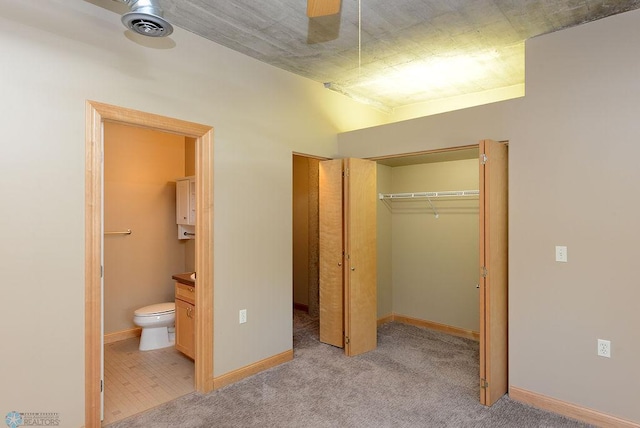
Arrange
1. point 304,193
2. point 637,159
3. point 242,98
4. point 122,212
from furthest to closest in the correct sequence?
1. point 304,193
2. point 122,212
3. point 242,98
4. point 637,159

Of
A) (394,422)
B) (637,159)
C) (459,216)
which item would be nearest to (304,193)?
(459,216)

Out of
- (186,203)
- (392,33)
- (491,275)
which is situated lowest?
(491,275)

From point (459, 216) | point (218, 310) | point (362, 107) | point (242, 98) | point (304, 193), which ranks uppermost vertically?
point (362, 107)

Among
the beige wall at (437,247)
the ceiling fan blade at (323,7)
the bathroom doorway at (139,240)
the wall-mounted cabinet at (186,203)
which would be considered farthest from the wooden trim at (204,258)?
the beige wall at (437,247)

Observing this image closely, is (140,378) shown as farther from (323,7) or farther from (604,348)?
(604,348)

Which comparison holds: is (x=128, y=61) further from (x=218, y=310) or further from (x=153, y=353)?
(x=153, y=353)

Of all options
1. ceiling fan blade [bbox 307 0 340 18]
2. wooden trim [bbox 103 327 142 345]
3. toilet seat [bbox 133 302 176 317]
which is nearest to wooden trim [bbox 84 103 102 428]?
toilet seat [bbox 133 302 176 317]

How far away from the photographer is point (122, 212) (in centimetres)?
416

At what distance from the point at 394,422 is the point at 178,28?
3.29 meters

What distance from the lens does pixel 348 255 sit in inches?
146

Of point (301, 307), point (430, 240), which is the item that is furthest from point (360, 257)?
point (301, 307)

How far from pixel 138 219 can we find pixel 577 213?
4.35 m

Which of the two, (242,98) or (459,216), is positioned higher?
(242,98)

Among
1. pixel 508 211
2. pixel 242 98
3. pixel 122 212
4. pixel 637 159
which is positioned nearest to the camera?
pixel 637 159
